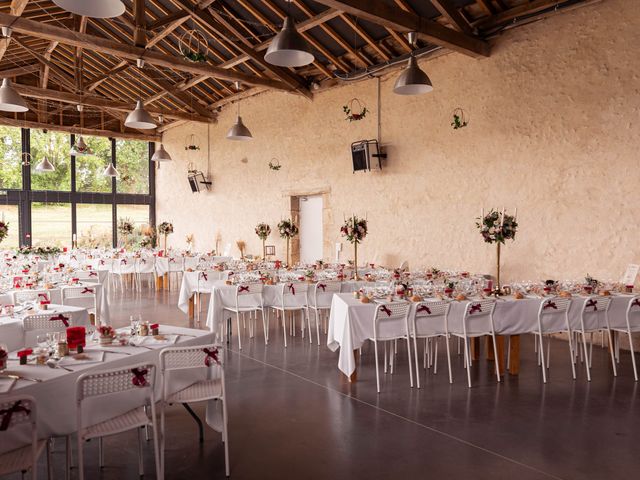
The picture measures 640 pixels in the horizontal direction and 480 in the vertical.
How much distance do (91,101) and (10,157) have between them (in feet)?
16.2

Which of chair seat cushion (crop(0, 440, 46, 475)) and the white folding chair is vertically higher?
the white folding chair

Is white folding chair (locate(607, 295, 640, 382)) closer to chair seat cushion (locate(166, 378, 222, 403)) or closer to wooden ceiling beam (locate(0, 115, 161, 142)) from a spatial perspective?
chair seat cushion (locate(166, 378, 222, 403))

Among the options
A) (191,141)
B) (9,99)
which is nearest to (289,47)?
(9,99)

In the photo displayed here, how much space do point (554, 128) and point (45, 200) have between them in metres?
16.0

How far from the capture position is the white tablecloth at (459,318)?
504 cm

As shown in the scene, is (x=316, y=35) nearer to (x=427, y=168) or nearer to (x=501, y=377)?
(x=427, y=168)

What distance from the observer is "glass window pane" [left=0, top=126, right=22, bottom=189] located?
16047mm

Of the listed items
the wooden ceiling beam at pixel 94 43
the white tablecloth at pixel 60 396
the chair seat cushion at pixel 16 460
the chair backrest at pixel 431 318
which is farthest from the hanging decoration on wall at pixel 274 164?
the chair seat cushion at pixel 16 460

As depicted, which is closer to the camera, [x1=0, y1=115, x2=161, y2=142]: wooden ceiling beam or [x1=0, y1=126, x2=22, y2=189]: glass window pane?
[x1=0, y1=115, x2=161, y2=142]: wooden ceiling beam

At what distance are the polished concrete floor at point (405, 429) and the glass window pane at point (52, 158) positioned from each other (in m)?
14.4

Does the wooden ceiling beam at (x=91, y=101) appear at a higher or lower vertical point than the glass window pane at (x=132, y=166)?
higher

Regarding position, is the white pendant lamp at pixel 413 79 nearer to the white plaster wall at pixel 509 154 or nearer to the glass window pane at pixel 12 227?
the white plaster wall at pixel 509 154

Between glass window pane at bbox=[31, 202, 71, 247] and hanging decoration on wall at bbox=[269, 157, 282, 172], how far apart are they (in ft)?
28.4

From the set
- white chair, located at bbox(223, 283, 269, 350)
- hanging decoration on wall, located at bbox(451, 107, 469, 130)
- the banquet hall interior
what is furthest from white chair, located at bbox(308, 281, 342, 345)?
hanging decoration on wall, located at bbox(451, 107, 469, 130)
